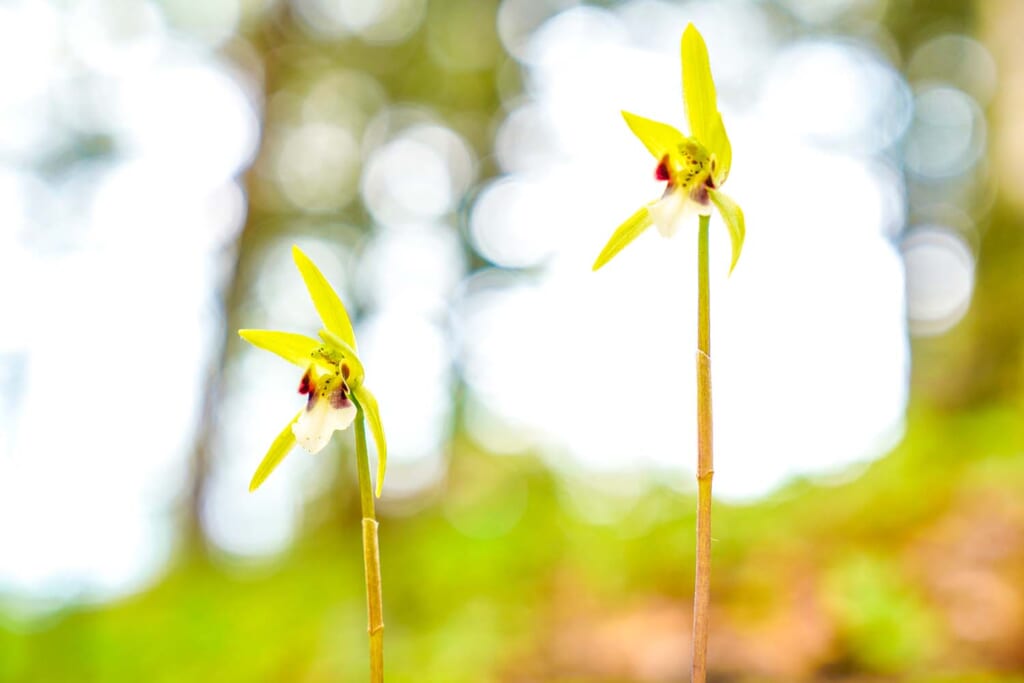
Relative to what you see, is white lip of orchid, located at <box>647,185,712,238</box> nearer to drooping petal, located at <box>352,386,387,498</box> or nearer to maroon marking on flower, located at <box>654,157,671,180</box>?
maroon marking on flower, located at <box>654,157,671,180</box>

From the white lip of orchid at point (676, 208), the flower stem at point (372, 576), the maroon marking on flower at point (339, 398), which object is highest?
the white lip of orchid at point (676, 208)

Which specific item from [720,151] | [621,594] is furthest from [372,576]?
[621,594]

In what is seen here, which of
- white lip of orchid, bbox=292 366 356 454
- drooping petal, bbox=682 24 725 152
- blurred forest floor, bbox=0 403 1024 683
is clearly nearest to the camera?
drooping petal, bbox=682 24 725 152

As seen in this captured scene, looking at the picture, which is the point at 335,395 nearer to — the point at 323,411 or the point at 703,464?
the point at 323,411

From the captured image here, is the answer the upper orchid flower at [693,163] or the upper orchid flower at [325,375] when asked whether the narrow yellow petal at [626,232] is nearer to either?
the upper orchid flower at [693,163]

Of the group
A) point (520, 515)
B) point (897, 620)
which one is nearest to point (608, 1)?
point (520, 515)

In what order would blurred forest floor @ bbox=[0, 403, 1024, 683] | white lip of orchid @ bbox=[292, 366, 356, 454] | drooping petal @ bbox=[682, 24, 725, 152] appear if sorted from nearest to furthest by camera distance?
drooping petal @ bbox=[682, 24, 725, 152]
white lip of orchid @ bbox=[292, 366, 356, 454]
blurred forest floor @ bbox=[0, 403, 1024, 683]

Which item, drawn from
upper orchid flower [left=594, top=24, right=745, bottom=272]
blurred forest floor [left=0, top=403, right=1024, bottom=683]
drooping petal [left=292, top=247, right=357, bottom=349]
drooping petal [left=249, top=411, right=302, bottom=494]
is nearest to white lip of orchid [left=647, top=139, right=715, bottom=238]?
upper orchid flower [left=594, top=24, right=745, bottom=272]

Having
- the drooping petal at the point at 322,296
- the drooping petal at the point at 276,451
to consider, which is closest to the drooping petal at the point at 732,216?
the drooping petal at the point at 322,296
